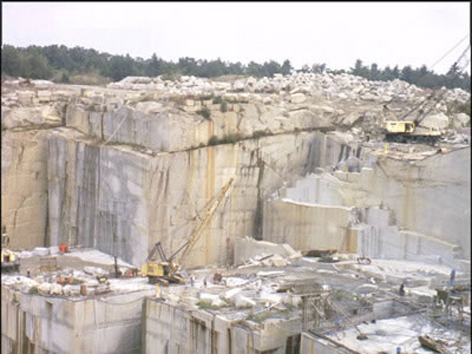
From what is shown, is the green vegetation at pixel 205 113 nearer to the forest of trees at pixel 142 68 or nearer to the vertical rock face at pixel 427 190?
the forest of trees at pixel 142 68

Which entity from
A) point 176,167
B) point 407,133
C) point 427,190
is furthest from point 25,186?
point 427,190

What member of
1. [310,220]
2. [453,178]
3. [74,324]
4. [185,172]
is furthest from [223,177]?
[74,324]

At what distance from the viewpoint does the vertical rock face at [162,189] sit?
24.6 meters

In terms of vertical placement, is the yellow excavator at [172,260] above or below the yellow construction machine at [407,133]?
below

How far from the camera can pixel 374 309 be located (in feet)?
57.6

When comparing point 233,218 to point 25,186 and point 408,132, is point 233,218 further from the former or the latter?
point 25,186

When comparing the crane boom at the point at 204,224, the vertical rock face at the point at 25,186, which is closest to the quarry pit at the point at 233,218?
the vertical rock face at the point at 25,186

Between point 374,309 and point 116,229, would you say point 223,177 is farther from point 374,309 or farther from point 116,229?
point 374,309

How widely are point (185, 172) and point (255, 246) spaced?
9.66ft

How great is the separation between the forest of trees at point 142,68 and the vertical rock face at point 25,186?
2.27 meters

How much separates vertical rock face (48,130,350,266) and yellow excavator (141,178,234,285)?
197mm

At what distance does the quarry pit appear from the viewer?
17.5m

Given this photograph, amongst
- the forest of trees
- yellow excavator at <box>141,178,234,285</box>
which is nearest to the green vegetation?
yellow excavator at <box>141,178,234,285</box>

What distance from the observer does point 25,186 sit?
28.2 metres
